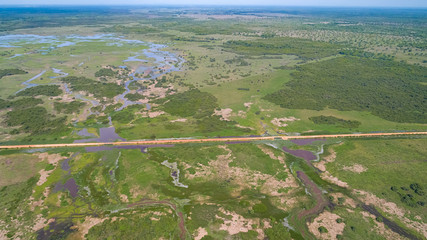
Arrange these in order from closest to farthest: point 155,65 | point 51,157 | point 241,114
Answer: point 51,157, point 241,114, point 155,65

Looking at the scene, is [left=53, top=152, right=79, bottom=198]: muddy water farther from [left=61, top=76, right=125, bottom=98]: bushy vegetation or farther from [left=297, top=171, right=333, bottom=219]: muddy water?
[left=61, top=76, right=125, bottom=98]: bushy vegetation

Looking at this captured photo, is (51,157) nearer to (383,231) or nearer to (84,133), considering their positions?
(84,133)

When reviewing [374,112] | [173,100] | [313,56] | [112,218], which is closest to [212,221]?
[112,218]

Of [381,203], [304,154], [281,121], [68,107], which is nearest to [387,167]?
[381,203]

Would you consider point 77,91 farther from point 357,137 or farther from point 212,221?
point 357,137

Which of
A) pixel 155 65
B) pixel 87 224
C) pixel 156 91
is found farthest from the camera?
pixel 155 65

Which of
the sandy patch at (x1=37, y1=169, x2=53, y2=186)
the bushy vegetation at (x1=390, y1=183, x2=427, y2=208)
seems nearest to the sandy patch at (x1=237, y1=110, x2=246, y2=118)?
the bushy vegetation at (x1=390, y1=183, x2=427, y2=208)

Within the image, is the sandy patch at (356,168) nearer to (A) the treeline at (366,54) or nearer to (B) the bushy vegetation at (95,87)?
(B) the bushy vegetation at (95,87)
